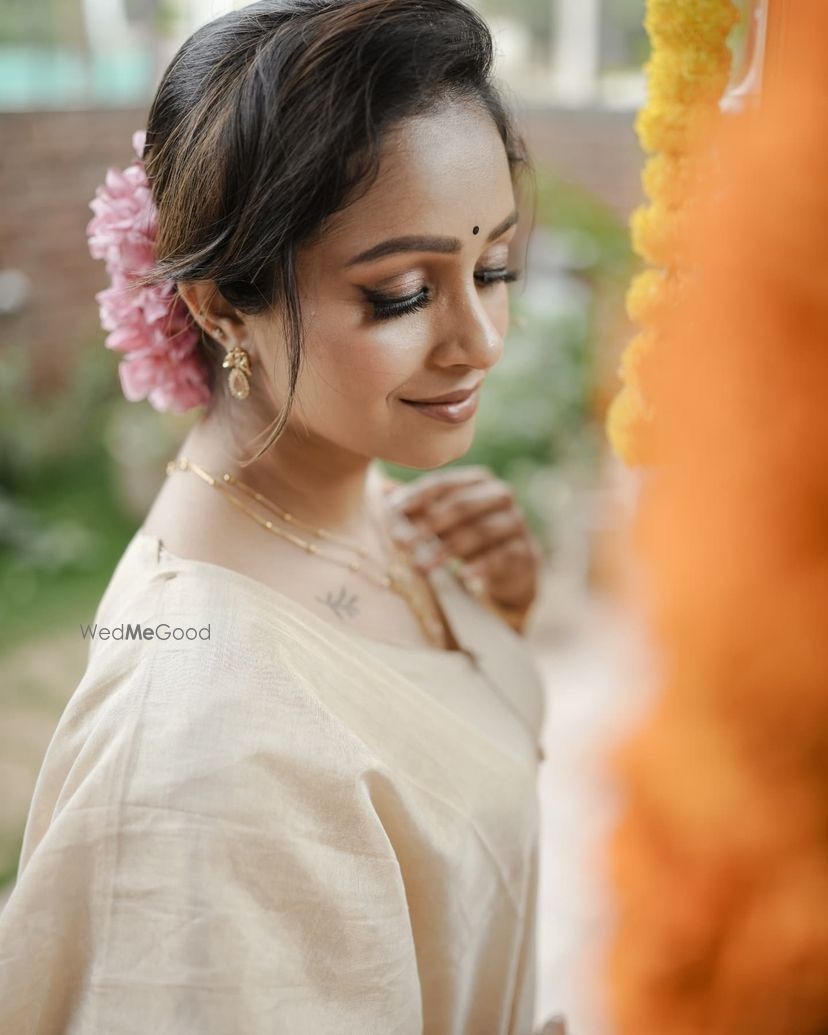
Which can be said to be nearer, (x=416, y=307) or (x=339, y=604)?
(x=416, y=307)

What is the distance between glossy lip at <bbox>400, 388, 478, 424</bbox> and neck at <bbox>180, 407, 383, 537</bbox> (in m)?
0.16

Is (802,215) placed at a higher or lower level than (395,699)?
higher

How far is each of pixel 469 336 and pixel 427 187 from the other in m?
0.16

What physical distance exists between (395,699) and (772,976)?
601mm

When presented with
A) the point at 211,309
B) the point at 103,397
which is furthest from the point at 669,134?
the point at 103,397

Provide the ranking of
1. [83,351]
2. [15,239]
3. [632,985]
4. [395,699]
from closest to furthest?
[395,699]
[632,985]
[15,239]
[83,351]

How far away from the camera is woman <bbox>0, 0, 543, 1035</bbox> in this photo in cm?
89

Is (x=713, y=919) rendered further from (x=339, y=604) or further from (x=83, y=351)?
(x=83, y=351)

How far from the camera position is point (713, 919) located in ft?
4.61

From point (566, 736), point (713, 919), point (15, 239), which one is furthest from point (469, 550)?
point (15, 239)

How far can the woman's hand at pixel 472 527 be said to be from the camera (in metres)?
1.47

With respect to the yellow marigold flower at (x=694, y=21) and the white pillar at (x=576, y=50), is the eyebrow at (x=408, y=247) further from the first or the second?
the white pillar at (x=576, y=50)

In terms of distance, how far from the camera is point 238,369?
43.7 inches

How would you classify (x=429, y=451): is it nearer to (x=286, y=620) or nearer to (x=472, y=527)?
(x=286, y=620)
